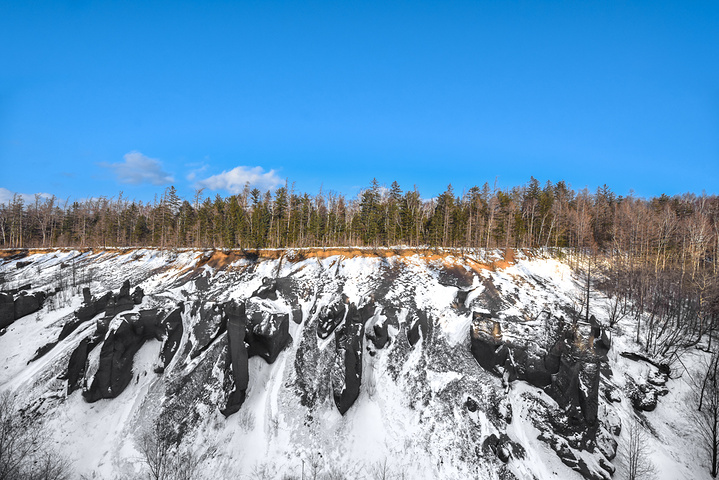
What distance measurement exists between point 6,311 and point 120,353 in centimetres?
1798

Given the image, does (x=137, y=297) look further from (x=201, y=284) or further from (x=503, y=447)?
(x=503, y=447)

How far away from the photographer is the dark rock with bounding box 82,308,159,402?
894 inches

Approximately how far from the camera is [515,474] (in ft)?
58.7

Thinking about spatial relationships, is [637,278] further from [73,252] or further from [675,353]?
[73,252]

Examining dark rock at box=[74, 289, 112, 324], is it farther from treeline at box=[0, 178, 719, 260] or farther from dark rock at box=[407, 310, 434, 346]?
dark rock at box=[407, 310, 434, 346]

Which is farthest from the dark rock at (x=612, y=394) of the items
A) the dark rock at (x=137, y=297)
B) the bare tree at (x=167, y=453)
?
the dark rock at (x=137, y=297)

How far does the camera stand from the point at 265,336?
26141mm

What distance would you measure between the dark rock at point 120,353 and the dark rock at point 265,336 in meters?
9.37

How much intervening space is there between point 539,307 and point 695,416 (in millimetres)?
13442

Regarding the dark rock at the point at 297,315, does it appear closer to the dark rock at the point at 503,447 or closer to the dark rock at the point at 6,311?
the dark rock at the point at 503,447

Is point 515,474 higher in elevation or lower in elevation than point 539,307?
lower

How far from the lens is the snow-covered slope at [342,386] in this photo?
19109 mm

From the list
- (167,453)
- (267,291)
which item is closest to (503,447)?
(167,453)

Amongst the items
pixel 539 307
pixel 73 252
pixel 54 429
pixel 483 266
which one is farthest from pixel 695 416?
pixel 73 252
